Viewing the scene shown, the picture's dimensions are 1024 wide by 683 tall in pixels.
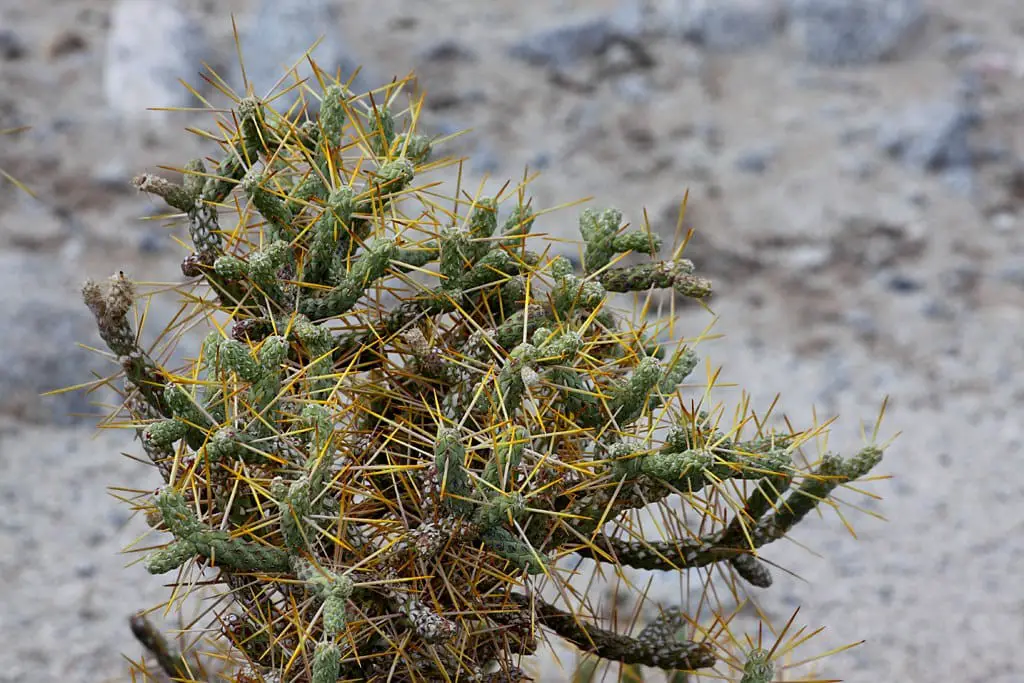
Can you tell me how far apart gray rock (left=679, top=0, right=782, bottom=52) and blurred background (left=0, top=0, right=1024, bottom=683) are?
0.07ft

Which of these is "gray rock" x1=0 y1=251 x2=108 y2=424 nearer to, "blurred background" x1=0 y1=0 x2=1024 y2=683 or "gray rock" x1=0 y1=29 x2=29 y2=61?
"blurred background" x1=0 y1=0 x2=1024 y2=683

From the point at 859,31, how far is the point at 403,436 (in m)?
7.74

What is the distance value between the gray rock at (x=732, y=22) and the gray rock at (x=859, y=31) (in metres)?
0.28

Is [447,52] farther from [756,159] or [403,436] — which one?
[403,436]

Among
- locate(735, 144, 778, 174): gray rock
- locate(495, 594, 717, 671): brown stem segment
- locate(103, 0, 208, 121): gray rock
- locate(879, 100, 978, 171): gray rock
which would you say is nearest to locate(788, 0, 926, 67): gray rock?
locate(879, 100, 978, 171): gray rock

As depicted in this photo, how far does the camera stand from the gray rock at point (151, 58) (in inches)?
296

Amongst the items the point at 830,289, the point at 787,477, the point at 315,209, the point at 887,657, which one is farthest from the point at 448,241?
the point at 830,289

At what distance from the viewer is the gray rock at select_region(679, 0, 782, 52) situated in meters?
8.58

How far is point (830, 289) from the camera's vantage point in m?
6.49

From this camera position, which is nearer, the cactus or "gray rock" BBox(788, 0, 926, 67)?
the cactus

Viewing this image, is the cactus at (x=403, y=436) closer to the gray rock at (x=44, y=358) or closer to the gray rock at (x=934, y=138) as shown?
the gray rock at (x=44, y=358)

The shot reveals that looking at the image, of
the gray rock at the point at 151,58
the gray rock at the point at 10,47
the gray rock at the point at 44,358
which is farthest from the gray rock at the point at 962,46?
the gray rock at the point at 10,47

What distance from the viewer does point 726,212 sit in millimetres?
7078

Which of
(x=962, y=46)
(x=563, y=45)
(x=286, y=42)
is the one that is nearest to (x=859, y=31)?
(x=962, y=46)
